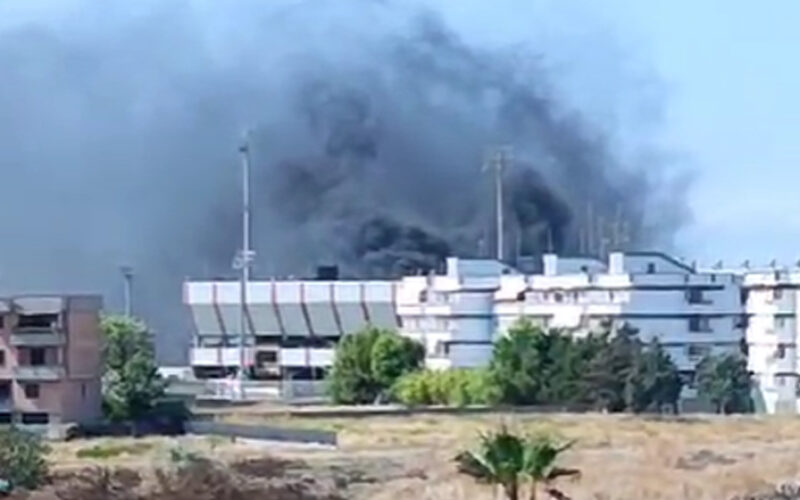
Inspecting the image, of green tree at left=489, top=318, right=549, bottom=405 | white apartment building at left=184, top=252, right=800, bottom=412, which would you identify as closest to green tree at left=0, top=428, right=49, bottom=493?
green tree at left=489, top=318, right=549, bottom=405

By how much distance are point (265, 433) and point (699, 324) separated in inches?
990

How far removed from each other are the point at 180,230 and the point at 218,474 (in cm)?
8280

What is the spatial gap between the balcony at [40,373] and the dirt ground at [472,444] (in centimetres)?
394

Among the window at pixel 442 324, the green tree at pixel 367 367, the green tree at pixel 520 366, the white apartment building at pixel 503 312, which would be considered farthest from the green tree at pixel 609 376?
the window at pixel 442 324

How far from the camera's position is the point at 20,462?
34688mm

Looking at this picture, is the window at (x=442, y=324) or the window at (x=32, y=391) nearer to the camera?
the window at (x=32, y=391)

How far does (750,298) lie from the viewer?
68.8 meters

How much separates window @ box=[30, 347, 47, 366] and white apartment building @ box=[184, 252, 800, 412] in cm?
2222

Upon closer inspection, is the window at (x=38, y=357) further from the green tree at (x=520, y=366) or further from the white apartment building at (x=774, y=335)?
the white apartment building at (x=774, y=335)

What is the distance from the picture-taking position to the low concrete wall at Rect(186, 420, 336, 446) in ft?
146

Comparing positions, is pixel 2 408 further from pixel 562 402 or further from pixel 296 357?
pixel 296 357

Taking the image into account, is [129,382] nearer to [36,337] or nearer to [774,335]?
[36,337]

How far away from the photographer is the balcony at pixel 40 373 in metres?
50.4

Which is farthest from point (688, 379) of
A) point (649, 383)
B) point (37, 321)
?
point (37, 321)
